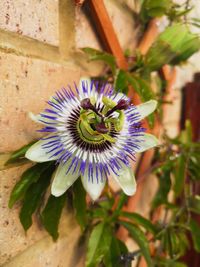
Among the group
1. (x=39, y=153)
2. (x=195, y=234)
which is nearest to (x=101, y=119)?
(x=39, y=153)

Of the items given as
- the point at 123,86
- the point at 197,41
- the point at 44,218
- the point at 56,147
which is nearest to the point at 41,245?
the point at 44,218

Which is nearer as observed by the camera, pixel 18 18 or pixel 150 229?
pixel 18 18

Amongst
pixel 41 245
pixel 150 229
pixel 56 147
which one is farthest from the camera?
pixel 150 229

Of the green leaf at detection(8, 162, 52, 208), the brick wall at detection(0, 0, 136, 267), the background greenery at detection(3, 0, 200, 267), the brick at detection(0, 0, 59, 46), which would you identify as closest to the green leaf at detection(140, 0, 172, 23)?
the background greenery at detection(3, 0, 200, 267)

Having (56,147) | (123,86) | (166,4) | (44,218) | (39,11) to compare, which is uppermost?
(166,4)

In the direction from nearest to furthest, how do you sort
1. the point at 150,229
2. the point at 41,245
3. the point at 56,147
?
the point at 56,147 → the point at 41,245 → the point at 150,229

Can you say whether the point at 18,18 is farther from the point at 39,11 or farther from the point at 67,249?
the point at 67,249
